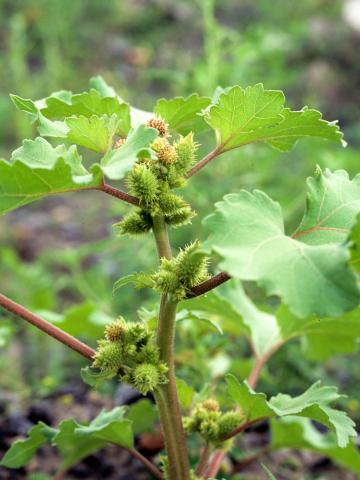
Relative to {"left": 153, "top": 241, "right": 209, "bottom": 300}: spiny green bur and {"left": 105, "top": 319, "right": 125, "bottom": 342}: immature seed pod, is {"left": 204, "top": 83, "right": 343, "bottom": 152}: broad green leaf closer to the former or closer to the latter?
{"left": 153, "top": 241, "right": 209, "bottom": 300}: spiny green bur

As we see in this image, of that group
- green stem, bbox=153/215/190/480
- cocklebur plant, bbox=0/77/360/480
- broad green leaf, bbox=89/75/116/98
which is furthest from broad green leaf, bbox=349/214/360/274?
broad green leaf, bbox=89/75/116/98

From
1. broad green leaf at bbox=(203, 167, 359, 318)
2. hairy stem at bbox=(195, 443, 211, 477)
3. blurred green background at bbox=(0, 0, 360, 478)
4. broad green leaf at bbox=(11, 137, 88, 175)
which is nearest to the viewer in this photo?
broad green leaf at bbox=(203, 167, 359, 318)

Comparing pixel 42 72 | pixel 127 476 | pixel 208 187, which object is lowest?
pixel 127 476

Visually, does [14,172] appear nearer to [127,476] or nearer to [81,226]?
[127,476]

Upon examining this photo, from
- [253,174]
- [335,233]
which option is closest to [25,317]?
[335,233]

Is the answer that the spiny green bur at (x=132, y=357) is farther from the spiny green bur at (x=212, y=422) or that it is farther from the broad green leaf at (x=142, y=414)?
the broad green leaf at (x=142, y=414)

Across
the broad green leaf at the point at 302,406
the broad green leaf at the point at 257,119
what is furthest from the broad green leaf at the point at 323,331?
the broad green leaf at the point at 257,119
